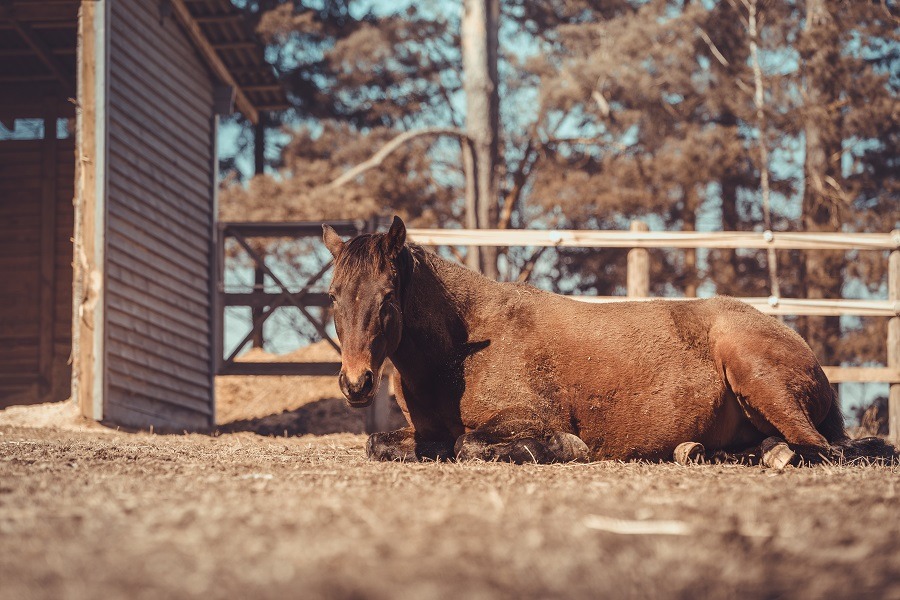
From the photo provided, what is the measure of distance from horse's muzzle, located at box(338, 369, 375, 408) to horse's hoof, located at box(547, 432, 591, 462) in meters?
1.18

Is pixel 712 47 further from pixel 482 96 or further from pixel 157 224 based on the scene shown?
pixel 157 224

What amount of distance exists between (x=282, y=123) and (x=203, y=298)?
1251 cm

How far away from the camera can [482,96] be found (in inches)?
806

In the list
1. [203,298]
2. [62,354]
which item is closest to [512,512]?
[203,298]

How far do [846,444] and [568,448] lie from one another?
1847 millimetres

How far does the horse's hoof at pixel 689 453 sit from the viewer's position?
20.8ft

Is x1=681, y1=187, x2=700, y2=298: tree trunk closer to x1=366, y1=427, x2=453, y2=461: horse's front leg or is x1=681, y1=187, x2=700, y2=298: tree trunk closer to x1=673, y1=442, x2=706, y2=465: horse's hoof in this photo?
x1=673, y1=442, x2=706, y2=465: horse's hoof

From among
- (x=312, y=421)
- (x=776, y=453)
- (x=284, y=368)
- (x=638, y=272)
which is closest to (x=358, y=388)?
(x=776, y=453)

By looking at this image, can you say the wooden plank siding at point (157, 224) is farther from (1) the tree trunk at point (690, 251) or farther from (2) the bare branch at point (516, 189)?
(1) the tree trunk at point (690, 251)

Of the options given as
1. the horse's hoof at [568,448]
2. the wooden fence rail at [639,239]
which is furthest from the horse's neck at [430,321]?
the wooden fence rail at [639,239]

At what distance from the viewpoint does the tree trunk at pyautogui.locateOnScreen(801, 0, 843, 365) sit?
21875 mm

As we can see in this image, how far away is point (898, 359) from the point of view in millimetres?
10523

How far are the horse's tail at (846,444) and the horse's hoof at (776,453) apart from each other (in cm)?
33

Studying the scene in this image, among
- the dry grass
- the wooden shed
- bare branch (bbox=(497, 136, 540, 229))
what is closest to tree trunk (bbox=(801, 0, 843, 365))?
bare branch (bbox=(497, 136, 540, 229))
